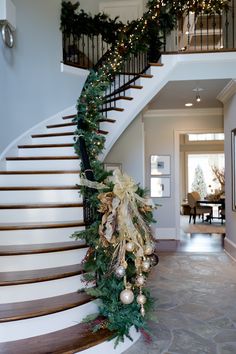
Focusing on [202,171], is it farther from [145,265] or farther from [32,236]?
[145,265]

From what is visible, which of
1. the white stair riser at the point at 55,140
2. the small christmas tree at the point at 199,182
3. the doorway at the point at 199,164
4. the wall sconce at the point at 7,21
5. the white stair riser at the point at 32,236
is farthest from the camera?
the small christmas tree at the point at 199,182

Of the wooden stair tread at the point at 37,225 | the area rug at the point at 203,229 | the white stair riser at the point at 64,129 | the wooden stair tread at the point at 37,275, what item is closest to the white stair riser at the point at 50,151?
the white stair riser at the point at 64,129

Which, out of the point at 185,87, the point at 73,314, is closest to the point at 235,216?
the point at 185,87

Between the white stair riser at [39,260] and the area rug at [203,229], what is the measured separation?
5.83 meters

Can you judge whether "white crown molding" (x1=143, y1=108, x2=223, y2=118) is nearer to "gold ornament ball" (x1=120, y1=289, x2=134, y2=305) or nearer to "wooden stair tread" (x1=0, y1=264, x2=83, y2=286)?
"wooden stair tread" (x1=0, y1=264, x2=83, y2=286)

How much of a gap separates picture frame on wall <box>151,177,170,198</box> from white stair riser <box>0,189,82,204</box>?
3.84m

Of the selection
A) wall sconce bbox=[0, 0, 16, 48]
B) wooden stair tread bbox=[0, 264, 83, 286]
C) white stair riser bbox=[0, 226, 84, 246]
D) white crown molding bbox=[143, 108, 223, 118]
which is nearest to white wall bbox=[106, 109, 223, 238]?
white crown molding bbox=[143, 108, 223, 118]

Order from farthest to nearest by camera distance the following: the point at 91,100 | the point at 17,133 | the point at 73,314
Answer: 1. the point at 17,133
2. the point at 91,100
3. the point at 73,314

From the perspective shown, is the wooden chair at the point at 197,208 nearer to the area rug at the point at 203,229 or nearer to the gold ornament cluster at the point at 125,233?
the area rug at the point at 203,229

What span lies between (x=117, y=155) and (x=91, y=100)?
2.23 m

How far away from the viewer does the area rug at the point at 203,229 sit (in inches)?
321

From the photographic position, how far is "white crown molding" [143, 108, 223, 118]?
7.05 m

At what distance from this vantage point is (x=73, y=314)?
2.43 metres

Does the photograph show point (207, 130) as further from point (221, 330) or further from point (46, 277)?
point (46, 277)
